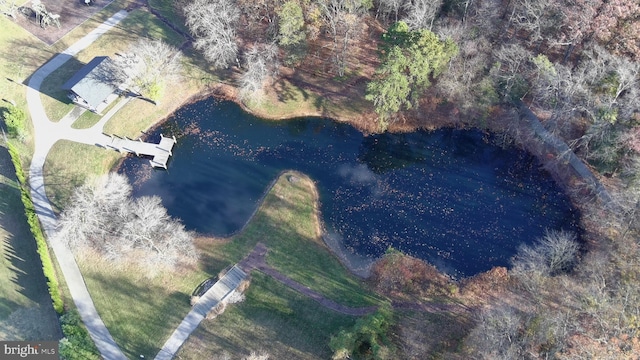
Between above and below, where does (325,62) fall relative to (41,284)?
above

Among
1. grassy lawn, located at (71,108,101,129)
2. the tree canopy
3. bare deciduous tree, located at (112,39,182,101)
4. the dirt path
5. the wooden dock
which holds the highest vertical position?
the tree canopy

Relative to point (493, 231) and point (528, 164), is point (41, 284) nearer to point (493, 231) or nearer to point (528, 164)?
point (493, 231)

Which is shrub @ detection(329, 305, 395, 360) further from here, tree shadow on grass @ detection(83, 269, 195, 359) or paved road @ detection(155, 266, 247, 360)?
tree shadow on grass @ detection(83, 269, 195, 359)

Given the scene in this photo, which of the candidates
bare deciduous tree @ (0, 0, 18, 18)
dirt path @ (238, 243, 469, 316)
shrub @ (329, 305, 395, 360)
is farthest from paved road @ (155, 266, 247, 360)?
bare deciduous tree @ (0, 0, 18, 18)

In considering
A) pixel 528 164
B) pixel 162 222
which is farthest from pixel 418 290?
pixel 162 222

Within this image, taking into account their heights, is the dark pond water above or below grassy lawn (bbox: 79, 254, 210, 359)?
above

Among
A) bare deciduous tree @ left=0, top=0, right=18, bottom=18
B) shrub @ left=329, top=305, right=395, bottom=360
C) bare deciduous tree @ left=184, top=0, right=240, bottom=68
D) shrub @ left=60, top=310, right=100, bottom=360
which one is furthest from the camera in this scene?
bare deciduous tree @ left=0, top=0, right=18, bottom=18

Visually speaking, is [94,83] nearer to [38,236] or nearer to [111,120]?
[111,120]
